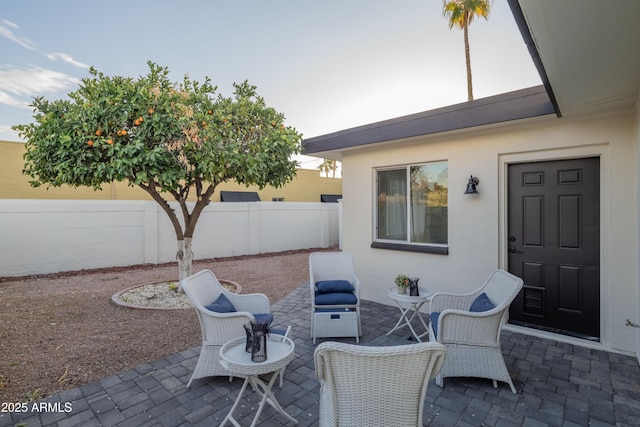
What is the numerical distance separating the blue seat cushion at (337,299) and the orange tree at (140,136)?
2257 mm

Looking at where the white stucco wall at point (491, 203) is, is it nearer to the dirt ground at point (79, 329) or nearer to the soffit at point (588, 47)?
the soffit at point (588, 47)

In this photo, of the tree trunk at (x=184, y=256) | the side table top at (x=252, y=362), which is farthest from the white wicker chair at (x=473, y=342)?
the tree trunk at (x=184, y=256)

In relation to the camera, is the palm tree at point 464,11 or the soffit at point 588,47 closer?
the soffit at point 588,47

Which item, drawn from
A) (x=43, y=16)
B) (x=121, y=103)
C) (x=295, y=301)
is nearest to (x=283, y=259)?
(x=295, y=301)

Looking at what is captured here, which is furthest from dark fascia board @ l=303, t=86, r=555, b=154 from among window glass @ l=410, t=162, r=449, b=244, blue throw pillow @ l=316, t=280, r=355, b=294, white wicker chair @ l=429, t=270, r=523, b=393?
blue throw pillow @ l=316, t=280, r=355, b=294

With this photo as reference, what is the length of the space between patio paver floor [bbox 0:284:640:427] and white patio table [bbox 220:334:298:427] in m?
0.14

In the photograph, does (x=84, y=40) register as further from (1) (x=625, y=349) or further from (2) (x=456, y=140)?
(1) (x=625, y=349)

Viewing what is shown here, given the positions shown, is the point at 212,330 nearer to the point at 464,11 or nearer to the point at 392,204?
the point at 392,204

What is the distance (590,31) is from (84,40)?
764 cm

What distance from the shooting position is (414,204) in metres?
5.15

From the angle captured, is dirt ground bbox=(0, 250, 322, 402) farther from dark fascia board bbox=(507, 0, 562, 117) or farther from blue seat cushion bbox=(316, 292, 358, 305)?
dark fascia board bbox=(507, 0, 562, 117)

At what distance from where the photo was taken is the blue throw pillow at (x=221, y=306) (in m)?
2.88

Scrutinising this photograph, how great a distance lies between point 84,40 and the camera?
232 inches

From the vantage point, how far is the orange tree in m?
4.33
